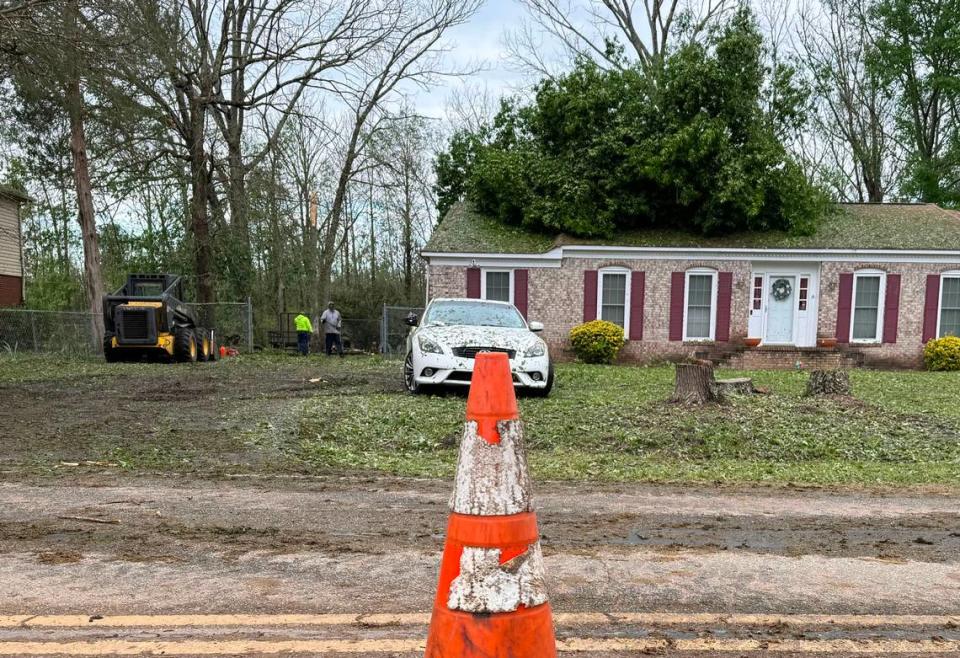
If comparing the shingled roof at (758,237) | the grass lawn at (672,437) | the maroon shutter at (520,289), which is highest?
the shingled roof at (758,237)

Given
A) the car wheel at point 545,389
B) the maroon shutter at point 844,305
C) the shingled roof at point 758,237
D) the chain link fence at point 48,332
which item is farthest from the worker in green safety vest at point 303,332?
the maroon shutter at point 844,305

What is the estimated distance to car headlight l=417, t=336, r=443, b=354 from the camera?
10.5m

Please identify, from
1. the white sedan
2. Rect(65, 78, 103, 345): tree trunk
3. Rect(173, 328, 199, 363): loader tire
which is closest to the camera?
the white sedan

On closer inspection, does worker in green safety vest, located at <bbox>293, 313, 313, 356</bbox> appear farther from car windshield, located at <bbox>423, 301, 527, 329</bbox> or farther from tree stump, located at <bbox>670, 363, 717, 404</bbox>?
tree stump, located at <bbox>670, 363, 717, 404</bbox>

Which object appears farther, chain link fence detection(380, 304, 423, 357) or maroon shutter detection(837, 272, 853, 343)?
chain link fence detection(380, 304, 423, 357)

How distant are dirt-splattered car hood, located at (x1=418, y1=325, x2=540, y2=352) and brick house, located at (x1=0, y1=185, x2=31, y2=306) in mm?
23819

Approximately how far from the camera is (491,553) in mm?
2324

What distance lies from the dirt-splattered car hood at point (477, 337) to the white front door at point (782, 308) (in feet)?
41.4

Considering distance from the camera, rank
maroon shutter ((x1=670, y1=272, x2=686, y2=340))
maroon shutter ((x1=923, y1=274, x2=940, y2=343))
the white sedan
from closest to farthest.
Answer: the white sedan → maroon shutter ((x1=923, y1=274, x2=940, y2=343)) → maroon shutter ((x1=670, y1=272, x2=686, y2=340))

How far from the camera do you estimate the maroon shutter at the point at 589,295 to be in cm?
2044

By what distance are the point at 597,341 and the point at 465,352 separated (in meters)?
9.95

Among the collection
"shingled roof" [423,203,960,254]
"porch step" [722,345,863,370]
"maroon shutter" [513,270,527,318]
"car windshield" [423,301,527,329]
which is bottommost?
"porch step" [722,345,863,370]

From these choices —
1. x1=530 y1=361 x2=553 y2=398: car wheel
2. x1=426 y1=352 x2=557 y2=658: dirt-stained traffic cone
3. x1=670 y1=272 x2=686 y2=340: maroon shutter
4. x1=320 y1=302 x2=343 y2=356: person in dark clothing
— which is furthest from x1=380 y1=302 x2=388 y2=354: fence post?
x1=426 y1=352 x2=557 y2=658: dirt-stained traffic cone

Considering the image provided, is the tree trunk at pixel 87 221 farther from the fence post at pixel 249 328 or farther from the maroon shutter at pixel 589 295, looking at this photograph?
the maroon shutter at pixel 589 295
